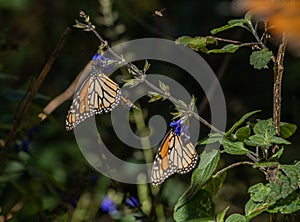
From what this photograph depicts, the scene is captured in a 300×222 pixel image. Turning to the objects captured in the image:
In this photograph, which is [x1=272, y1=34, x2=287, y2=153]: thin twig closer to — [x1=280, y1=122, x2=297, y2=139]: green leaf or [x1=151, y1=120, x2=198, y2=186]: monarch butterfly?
[x1=280, y1=122, x2=297, y2=139]: green leaf

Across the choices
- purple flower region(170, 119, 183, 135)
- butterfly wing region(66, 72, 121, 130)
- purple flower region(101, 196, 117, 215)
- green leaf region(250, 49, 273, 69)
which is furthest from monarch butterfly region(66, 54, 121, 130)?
purple flower region(101, 196, 117, 215)

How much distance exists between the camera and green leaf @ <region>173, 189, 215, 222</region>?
1130 millimetres

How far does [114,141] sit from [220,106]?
1.38 meters

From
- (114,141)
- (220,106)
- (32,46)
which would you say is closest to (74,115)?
(220,106)

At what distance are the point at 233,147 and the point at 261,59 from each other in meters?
0.14

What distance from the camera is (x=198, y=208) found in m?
1.15

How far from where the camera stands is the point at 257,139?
1.03m

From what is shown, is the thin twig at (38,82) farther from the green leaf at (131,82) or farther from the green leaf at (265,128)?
the green leaf at (265,128)

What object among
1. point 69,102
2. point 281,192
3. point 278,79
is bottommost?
point 69,102

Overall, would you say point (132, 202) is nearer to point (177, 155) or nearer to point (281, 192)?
point (177, 155)

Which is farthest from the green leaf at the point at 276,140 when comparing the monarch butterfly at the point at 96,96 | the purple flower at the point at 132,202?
the purple flower at the point at 132,202

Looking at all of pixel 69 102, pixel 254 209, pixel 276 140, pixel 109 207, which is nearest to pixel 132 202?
pixel 109 207

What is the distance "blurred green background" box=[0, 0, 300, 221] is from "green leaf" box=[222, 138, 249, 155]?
0.32m

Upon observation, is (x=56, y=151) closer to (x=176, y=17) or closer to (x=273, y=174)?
(x=176, y=17)
